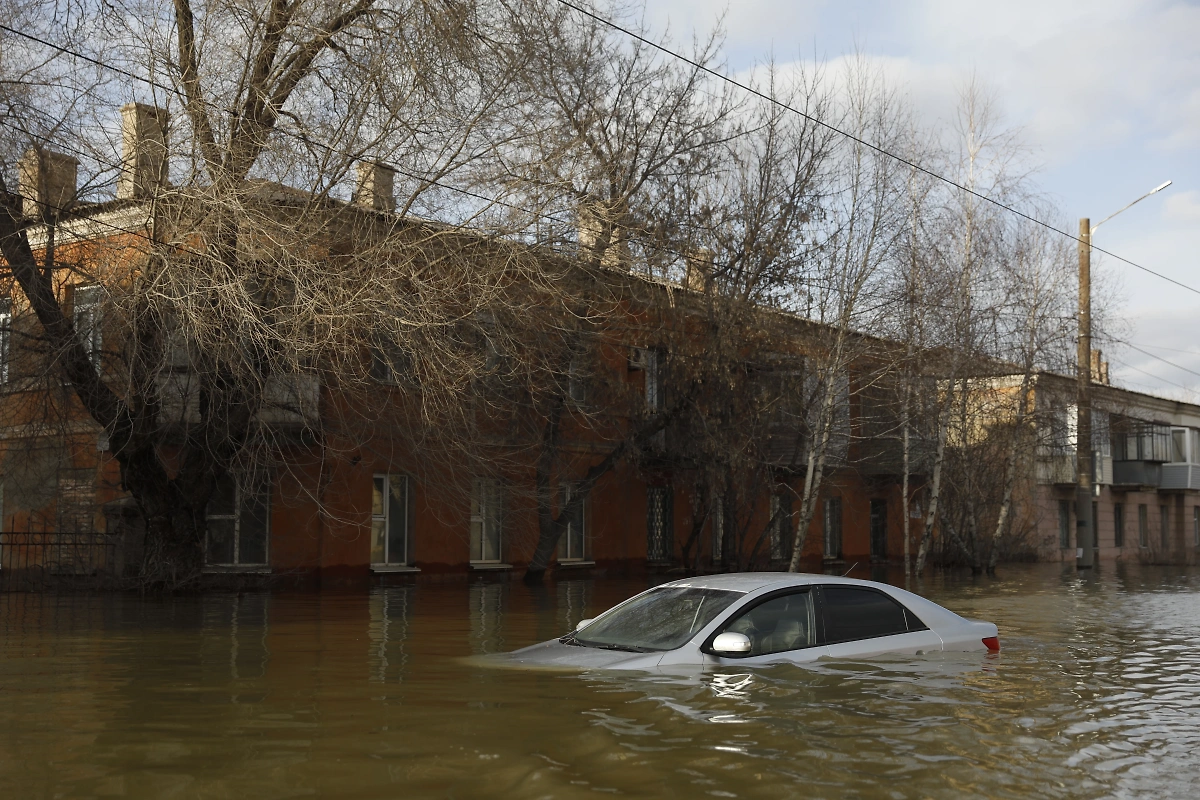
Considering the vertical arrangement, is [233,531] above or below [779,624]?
above

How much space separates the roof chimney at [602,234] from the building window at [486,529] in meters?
6.02

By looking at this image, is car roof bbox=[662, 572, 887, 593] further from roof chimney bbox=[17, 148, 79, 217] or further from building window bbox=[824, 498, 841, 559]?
building window bbox=[824, 498, 841, 559]

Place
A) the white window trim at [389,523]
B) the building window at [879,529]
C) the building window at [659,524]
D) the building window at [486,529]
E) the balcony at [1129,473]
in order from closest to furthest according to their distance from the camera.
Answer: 1. the white window trim at [389,523]
2. the building window at [486,529]
3. the building window at [659,524]
4. the building window at [879,529]
5. the balcony at [1129,473]

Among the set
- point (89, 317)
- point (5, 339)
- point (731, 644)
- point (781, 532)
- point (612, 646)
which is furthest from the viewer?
point (781, 532)

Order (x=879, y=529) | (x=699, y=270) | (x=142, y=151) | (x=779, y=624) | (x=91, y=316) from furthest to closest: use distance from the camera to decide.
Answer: (x=879, y=529) → (x=699, y=270) → (x=91, y=316) → (x=142, y=151) → (x=779, y=624)

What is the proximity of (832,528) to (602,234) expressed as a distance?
20.4 m

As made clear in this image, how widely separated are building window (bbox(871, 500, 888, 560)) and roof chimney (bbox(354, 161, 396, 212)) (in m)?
25.9

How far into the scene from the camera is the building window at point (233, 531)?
73.5 ft

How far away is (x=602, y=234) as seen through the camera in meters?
18.1

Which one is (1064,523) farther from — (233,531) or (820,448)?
(233,531)

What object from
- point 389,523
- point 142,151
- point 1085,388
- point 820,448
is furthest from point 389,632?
point 1085,388

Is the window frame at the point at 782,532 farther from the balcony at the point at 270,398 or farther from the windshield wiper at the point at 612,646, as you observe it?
the windshield wiper at the point at 612,646

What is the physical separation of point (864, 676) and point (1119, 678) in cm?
324

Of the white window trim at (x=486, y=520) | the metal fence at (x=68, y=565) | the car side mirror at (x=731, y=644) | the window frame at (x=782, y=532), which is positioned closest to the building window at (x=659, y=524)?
the window frame at (x=782, y=532)
